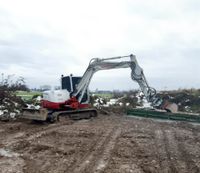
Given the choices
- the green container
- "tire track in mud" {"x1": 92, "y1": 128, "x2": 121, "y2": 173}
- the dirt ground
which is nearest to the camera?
"tire track in mud" {"x1": 92, "y1": 128, "x2": 121, "y2": 173}

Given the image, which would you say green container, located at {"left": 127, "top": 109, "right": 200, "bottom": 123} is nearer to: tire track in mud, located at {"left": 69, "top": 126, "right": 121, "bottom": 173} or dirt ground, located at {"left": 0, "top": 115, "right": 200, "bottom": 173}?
dirt ground, located at {"left": 0, "top": 115, "right": 200, "bottom": 173}

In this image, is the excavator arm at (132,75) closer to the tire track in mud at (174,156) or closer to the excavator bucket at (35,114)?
the excavator bucket at (35,114)

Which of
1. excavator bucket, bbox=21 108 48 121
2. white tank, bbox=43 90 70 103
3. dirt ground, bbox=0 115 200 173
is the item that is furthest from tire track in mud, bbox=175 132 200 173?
white tank, bbox=43 90 70 103

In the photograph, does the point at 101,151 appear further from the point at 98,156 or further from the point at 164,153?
the point at 164,153

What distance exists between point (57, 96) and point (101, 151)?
714 centimetres

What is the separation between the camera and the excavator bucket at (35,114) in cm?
1324

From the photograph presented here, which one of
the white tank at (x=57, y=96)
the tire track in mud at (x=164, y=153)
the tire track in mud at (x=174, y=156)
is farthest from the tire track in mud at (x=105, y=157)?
the white tank at (x=57, y=96)

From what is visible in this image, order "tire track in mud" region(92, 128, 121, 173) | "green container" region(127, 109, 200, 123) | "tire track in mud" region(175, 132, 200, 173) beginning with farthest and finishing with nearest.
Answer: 1. "green container" region(127, 109, 200, 123)
2. "tire track in mud" region(92, 128, 121, 173)
3. "tire track in mud" region(175, 132, 200, 173)

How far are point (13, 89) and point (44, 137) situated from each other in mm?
10504

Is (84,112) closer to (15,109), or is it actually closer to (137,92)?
(15,109)

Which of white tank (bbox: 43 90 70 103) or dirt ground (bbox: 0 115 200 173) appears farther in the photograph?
white tank (bbox: 43 90 70 103)

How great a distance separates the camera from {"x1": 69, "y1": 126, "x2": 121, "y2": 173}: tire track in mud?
6123mm

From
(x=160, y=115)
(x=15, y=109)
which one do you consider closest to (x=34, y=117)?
(x=15, y=109)

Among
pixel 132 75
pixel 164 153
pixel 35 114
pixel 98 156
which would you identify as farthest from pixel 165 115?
pixel 98 156
